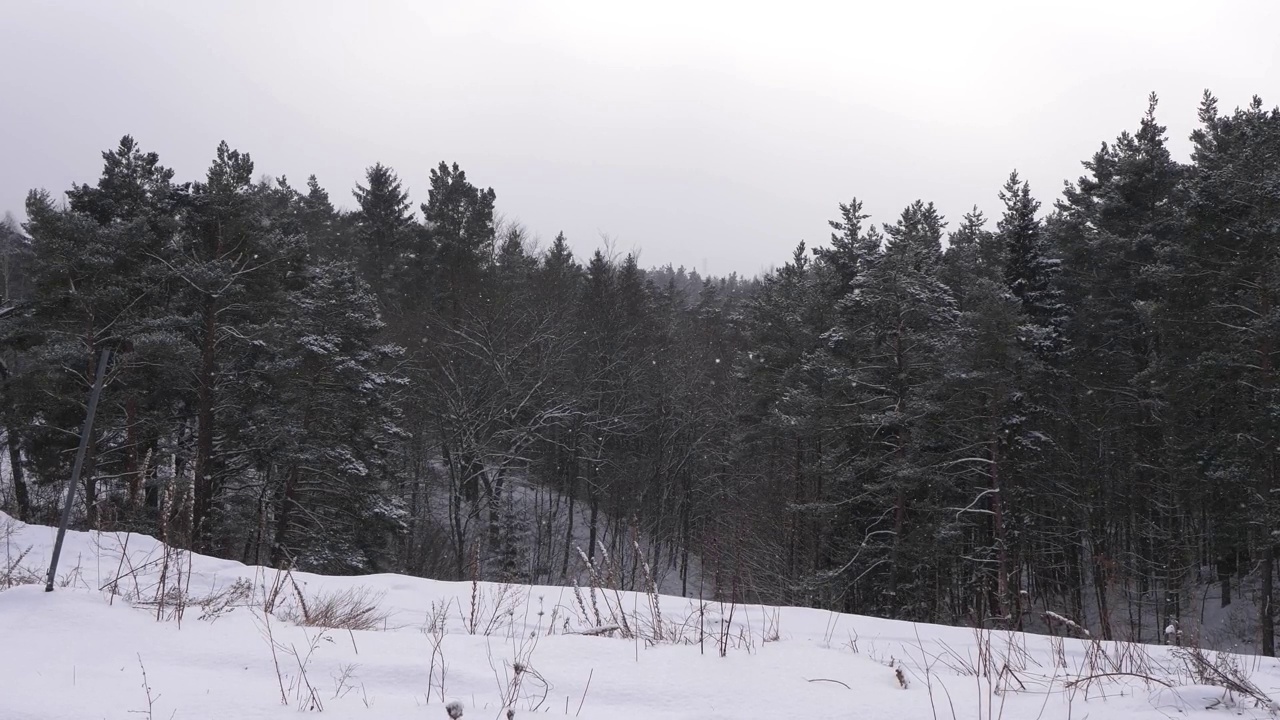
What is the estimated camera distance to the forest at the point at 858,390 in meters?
16.6

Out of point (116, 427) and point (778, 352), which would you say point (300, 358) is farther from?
point (778, 352)

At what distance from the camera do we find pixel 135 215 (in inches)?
795

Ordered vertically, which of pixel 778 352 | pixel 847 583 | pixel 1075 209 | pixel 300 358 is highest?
pixel 1075 209

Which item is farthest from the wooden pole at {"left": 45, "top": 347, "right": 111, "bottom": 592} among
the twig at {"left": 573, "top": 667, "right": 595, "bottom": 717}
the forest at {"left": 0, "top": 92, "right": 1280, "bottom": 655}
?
the forest at {"left": 0, "top": 92, "right": 1280, "bottom": 655}

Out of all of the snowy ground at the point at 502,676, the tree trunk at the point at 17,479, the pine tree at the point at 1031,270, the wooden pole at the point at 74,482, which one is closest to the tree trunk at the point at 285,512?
the tree trunk at the point at 17,479

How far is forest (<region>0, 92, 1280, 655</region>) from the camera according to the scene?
16562 millimetres

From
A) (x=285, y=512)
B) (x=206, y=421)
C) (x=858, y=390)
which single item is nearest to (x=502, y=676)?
(x=858, y=390)

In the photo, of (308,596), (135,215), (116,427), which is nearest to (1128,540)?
(308,596)

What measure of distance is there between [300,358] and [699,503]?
66.0 feet

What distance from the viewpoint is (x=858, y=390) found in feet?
63.0

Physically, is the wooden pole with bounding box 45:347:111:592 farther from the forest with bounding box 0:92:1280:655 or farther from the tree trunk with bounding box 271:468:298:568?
the tree trunk with bounding box 271:468:298:568

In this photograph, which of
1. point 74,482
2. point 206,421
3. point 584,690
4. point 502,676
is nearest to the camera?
point 584,690

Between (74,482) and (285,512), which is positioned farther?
(285,512)

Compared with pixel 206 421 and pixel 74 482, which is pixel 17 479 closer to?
pixel 206 421
